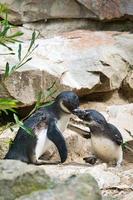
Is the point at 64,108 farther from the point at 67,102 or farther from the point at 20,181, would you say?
the point at 20,181

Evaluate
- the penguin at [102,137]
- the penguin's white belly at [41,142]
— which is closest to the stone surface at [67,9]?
the penguin at [102,137]

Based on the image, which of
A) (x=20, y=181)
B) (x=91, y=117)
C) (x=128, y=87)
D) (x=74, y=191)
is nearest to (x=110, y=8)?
(x=128, y=87)

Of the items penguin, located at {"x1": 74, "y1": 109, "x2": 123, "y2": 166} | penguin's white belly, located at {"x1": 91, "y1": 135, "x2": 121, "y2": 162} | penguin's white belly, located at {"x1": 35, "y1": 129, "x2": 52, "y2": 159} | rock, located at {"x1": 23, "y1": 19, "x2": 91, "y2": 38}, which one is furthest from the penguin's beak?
rock, located at {"x1": 23, "y1": 19, "x2": 91, "y2": 38}

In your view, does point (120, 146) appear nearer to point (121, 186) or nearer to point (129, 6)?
point (121, 186)

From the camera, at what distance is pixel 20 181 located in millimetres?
2395

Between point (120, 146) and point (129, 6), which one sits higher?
point (129, 6)

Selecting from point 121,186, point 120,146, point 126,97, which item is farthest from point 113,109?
point 121,186

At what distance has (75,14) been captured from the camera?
6.27 meters

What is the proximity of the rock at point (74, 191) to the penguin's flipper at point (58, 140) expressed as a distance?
188 cm

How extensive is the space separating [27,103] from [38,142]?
31.6 inches

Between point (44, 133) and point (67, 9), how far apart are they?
216 centimetres

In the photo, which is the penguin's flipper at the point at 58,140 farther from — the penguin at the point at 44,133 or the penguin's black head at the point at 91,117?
the penguin's black head at the point at 91,117

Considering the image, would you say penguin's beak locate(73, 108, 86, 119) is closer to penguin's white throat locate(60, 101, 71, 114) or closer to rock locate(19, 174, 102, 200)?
penguin's white throat locate(60, 101, 71, 114)

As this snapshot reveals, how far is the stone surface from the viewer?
6195 millimetres
